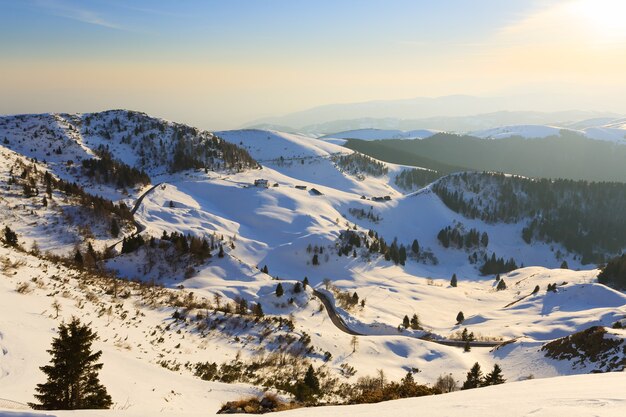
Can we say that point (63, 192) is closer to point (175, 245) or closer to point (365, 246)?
point (175, 245)

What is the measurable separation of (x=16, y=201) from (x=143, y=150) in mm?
92346

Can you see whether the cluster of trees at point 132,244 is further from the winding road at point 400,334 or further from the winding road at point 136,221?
the winding road at point 400,334

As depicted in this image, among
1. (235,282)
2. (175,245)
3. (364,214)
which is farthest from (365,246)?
(175,245)

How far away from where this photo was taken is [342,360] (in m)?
41.0

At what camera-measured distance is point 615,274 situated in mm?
100062

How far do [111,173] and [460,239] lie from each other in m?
138

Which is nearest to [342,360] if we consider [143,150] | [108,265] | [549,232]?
[108,265]

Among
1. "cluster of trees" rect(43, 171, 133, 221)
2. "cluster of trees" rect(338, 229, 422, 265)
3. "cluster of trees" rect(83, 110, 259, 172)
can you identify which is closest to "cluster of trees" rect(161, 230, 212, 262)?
"cluster of trees" rect(43, 171, 133, 221)

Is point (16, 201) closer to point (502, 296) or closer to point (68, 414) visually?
point (68, 414)

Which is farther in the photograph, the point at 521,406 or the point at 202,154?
the point at 202,154

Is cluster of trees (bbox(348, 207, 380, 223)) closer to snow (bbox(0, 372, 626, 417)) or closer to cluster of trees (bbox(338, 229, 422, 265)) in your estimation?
cluster of trees (bbox(338, 229, 422, 265))

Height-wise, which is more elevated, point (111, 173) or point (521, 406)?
point (111, 173)

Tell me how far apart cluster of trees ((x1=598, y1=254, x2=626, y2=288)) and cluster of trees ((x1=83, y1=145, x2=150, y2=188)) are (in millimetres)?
140889

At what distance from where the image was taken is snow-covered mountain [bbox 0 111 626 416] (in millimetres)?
25750
